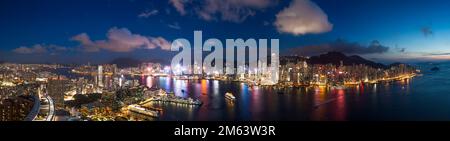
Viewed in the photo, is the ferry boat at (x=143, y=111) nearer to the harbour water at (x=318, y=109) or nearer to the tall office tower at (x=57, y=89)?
the harbour water at (x=318, y=109)

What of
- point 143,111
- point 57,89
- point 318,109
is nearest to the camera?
point 143,111

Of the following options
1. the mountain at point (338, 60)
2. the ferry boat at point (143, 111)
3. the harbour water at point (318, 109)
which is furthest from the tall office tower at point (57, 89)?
the mountain at point (338, 60)

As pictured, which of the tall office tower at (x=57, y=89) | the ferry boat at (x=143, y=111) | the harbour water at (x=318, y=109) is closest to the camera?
the harbour water at (x=318, y=109)

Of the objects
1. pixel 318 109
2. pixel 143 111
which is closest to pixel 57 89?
pixel 143 111

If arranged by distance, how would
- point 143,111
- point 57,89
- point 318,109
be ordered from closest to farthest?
point 143,111
point 318,109
point 57,89

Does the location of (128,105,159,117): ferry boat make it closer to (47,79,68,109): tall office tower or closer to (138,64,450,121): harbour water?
(138,64,450,121): harbour water

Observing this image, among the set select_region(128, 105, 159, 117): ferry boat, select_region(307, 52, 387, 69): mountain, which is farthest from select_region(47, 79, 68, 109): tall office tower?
select_region(307, 52, 387, 69): mountain

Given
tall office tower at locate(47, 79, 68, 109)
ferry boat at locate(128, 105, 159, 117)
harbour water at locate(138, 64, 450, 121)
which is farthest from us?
tall office tower at locate(47, 79, 68, 109)

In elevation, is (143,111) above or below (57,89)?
below

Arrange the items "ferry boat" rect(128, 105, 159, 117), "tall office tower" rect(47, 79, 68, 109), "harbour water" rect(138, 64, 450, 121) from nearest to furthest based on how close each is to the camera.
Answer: "harbour water" rect(138, 64, 450, 121) < "ferry boat" rect(128, 105, 159, 117) < "tall office tower" rect(47, 79, 68, 109)

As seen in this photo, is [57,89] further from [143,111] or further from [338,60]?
[338,60]
